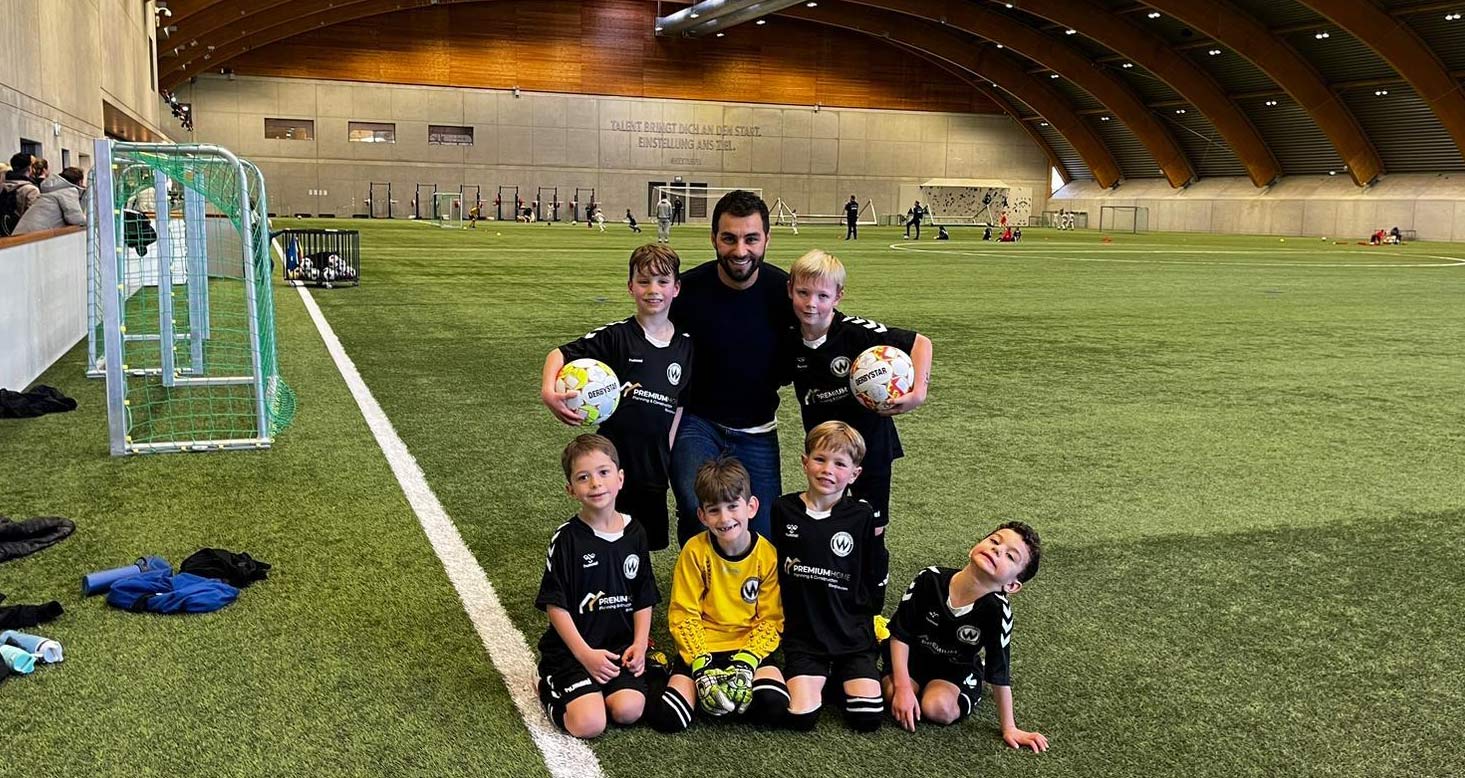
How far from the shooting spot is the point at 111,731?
3.87 metres

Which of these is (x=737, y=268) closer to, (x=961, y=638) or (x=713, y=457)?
(x=713, y=457)

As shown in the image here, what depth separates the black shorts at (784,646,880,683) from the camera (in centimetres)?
420

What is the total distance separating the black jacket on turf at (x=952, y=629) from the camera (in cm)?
400

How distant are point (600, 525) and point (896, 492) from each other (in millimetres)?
3316

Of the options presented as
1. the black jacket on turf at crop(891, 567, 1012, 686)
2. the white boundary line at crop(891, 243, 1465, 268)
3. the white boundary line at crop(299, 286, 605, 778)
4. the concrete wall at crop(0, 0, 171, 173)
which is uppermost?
the concrete wall at crop(0, 0, 171, 173)

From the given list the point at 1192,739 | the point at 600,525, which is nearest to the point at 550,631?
the point at 600,525

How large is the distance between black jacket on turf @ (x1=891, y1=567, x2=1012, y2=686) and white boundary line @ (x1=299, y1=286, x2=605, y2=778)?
46.7 inches

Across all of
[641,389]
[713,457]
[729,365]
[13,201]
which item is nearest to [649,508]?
[713,457]

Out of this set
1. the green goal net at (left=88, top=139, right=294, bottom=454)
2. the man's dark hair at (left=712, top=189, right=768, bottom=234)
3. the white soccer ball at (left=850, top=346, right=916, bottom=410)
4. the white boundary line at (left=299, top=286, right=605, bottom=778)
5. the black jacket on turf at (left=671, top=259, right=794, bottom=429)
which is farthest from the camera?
the green goal net at (left=88, top=139, right=294, bottom=454)

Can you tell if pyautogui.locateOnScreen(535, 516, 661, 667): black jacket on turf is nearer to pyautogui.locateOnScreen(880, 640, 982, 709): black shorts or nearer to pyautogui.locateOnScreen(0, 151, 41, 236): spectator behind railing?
pyautogui.locateOnScreen(880, 640, 982, 709): black shorts

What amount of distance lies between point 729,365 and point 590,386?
0.77 meters

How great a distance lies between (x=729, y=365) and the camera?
5.16m

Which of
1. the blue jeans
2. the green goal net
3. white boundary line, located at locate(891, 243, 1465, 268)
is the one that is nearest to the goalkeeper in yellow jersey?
the blue jeans

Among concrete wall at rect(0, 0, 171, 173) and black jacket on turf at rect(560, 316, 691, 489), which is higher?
concrete wall at rect(0, 0, 171, 173)
